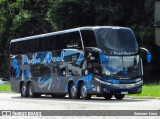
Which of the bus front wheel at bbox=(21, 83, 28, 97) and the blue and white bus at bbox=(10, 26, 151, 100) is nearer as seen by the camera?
the blue and white bus at bbox=(10, 26, 151, 100)

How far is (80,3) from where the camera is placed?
5575 centimetres

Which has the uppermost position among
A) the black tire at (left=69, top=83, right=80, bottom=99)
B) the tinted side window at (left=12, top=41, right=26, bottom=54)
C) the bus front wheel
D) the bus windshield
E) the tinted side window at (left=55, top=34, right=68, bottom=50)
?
the tinted side window at (left=55, top=34, right=68, bottom=50)

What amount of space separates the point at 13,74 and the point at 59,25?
1803 centimetres

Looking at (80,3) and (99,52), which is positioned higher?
(80,3)

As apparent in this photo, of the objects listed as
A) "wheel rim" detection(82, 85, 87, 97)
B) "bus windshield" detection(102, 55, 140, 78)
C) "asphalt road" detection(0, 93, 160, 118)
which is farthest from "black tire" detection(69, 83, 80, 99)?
"asphalt road" detection(0, 93, 160, 118)

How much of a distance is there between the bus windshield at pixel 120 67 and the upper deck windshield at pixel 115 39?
0.50 m

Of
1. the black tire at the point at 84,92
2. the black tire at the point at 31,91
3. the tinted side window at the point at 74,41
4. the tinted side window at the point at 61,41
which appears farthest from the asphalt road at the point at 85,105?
the black tire at the point at 31,91

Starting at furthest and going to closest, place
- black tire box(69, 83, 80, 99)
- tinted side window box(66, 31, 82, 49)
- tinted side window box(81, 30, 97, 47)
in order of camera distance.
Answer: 1. black tire box(69, 83, 80, 99)
2. tinted side window box(66, 31, 82, 49)
3. tinted side window box(81, 30, 97, 47)

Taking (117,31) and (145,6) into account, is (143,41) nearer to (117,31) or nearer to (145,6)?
(145,6)

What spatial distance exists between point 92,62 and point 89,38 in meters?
1.29

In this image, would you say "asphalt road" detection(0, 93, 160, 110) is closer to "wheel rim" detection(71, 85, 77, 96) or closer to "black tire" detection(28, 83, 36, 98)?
"wheel rim" detection(71, 85, 77, 96)

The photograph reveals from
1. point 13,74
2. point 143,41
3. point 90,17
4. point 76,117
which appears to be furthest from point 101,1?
point 76,117

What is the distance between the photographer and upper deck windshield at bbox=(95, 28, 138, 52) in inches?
1110

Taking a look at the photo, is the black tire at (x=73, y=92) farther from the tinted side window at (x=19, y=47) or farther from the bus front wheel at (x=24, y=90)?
the tinted side window at (x=19, y=47)
